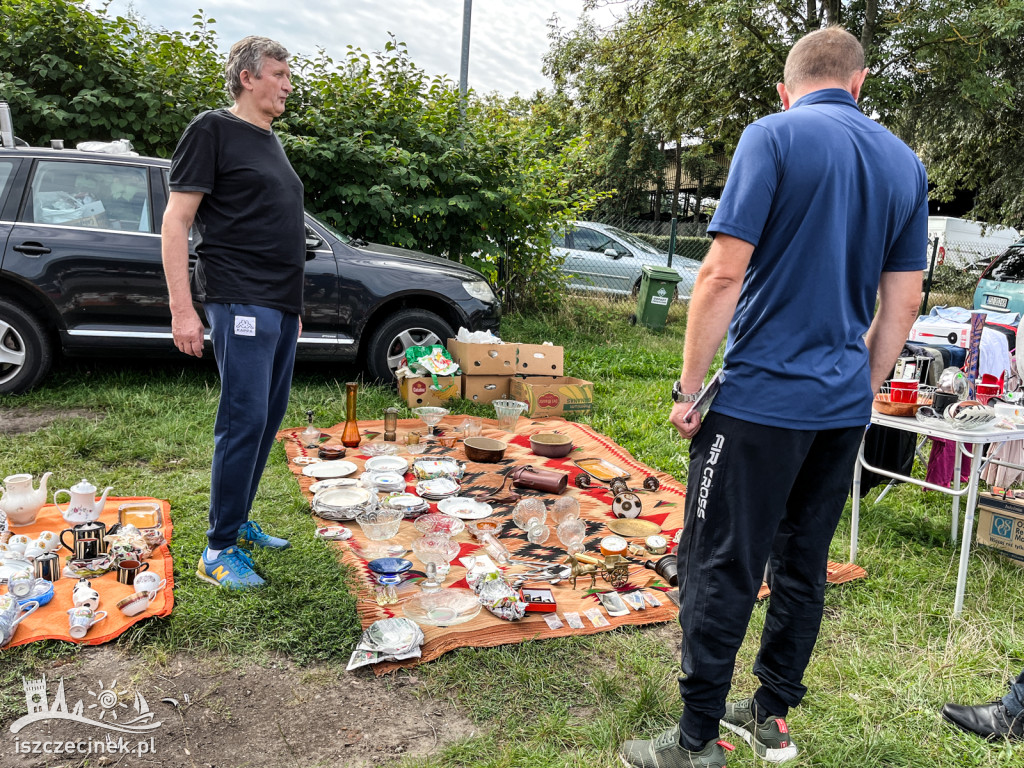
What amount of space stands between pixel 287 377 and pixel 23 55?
19.5 ft

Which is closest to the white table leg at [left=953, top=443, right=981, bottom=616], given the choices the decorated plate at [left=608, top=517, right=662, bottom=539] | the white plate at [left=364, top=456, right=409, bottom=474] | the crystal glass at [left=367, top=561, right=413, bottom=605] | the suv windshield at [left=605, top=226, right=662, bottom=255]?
the decorated plate at [left=608, top=517, right=662, bottom=539]

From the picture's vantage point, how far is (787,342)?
1.75m

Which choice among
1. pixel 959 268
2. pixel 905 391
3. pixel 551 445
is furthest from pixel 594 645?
pixel 959 268

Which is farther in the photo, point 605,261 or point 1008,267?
point 605,261

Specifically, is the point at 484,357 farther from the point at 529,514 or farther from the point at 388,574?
the point at 388,574

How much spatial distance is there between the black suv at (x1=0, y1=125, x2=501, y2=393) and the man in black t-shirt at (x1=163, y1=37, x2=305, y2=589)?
273 centimetres

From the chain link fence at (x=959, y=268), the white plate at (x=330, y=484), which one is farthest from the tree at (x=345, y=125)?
the chain link fence at (x=959, y=268)

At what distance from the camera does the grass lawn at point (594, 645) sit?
2207 mm

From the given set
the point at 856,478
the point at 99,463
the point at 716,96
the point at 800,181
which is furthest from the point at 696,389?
the point at 716,96

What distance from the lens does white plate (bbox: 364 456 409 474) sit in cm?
428

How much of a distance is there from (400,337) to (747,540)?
4.40 m

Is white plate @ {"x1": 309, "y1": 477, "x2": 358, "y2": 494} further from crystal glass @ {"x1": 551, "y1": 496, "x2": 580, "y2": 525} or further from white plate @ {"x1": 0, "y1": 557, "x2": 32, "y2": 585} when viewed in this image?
white plate @ {"x1": 0, "y1": 557, "x2": 32, "y2": 585}

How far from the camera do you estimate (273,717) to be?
2189 mm

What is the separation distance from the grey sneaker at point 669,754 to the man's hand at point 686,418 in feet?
2.89
